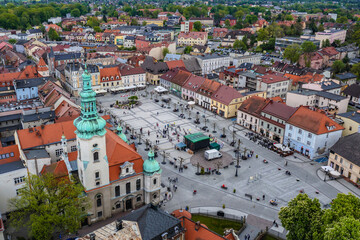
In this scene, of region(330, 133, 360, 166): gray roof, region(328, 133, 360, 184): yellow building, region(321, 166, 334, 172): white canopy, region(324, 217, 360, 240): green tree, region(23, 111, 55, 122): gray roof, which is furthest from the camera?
region(23, 111, 55, 122): gray roof

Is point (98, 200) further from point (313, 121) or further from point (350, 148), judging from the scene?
point (313, 121)

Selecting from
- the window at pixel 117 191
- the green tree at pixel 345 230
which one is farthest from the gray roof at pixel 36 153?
the green tree at pixel 345 230

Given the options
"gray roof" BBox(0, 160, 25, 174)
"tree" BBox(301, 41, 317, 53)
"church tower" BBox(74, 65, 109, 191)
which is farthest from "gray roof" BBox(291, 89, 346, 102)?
"gray roof" BBox(0, 160, 25, 174)

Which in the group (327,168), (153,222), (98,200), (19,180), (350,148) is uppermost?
(153,222)

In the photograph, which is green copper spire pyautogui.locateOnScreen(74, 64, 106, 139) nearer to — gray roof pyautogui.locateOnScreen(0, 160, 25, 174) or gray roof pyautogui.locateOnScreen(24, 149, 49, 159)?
gray roof pyautogui.locateOnScreen(24, 149, 49, 159)

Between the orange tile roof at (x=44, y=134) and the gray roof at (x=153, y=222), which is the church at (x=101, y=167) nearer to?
the orange tile roof at (x=44, y=134)

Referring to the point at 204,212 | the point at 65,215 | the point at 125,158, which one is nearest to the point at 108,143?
the point at 125,158

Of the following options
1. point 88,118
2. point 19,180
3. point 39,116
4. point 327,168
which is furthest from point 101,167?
point 327,168
